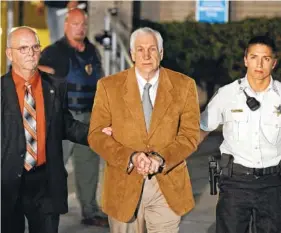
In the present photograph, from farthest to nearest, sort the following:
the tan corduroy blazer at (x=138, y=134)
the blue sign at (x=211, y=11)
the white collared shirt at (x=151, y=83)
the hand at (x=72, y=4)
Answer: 1. the blue sign at (x=211, y=11)
2. the hand at (x=72, y=4)
3. the white collared shirt at (x=151, y=83)
4. the tan corduroy blazer at (x=138, y=134)

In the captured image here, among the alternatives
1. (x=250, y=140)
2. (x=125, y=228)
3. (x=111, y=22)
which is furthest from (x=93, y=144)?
(x=111, y=22)

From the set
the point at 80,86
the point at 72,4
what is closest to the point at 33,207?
the point at 80,86

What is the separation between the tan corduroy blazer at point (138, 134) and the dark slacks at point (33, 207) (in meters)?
0.36

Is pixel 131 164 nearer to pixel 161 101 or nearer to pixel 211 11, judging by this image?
pixel 161 101

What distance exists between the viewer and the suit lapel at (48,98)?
16.9 feet

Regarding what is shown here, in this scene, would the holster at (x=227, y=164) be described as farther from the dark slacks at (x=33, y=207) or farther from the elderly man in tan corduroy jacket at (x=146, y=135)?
the dark slacks at (x=33, y=207)

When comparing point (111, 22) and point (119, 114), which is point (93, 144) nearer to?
point (119, 114)

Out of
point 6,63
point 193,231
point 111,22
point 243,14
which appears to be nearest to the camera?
point 193,231

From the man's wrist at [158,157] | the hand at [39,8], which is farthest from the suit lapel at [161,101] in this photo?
the hand at [39,8]

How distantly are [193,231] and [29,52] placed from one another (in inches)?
111

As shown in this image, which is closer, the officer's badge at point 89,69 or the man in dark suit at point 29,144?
the man in dark suit at point 29,144

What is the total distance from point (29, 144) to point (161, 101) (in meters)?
0.81

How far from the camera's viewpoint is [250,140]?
5.21 meters

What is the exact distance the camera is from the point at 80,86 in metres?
7.46
